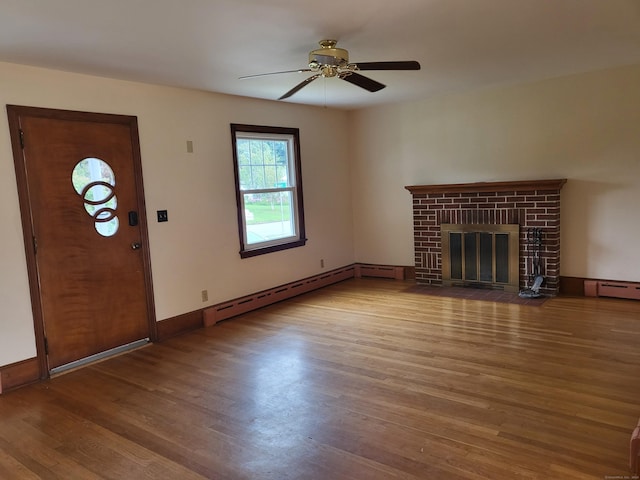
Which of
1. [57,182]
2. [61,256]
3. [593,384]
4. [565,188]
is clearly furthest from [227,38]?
[565,188]

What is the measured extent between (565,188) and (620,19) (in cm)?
232

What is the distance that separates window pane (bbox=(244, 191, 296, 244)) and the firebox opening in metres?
1.93

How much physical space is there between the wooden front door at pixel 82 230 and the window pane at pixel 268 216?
1.36 metres

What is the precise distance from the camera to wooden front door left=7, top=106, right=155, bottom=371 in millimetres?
3449

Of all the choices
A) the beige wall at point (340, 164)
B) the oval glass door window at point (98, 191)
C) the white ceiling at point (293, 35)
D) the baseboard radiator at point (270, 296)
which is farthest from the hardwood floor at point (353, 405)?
the white ceiling at point (293, 35)

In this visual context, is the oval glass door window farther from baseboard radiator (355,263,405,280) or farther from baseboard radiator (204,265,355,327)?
baseboard radiator (355,263,405,280)

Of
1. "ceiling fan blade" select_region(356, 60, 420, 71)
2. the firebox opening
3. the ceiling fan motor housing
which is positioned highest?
the ceiling fan motor housing

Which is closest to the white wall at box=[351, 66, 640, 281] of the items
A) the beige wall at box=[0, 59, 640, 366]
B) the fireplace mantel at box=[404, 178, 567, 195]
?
the beige wall at box=[0, 59, 640, 366]

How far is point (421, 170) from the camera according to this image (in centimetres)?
602

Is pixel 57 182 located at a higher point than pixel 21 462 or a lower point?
higher

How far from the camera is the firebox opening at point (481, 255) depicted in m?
5.30

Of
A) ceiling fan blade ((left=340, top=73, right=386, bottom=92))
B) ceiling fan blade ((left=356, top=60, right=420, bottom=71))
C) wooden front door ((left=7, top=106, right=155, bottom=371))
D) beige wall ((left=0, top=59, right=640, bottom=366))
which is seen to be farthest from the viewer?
beige wall ((left=0, top=59, right=640, bottom=366))

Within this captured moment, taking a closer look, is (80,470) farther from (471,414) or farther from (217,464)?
(471,414)

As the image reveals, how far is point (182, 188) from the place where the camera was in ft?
14.7
